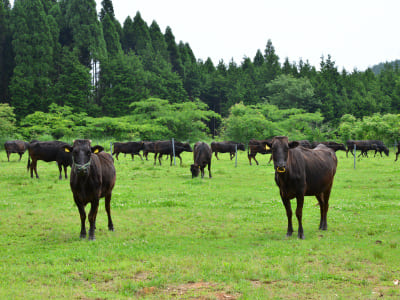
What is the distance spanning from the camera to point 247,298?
5.16m

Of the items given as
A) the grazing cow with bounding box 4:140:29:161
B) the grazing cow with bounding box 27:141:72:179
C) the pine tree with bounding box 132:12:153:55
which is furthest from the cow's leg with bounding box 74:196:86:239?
the pine tree with bounding box 132:12:153:55

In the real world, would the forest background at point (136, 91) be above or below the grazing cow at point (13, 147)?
above

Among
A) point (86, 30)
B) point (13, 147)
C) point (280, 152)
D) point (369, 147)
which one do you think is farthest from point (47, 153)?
point (86, 30)

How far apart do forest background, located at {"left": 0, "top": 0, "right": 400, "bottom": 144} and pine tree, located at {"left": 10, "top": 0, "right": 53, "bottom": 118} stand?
0.46ft

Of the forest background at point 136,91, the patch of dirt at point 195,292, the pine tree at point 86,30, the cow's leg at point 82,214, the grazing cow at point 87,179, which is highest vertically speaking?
the pine tree at point 86,30

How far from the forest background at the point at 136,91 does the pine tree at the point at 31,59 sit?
0.14m

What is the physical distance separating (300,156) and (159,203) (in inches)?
222

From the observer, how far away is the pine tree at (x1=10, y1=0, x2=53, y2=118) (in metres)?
55.2

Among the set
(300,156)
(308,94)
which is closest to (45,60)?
(308,94)

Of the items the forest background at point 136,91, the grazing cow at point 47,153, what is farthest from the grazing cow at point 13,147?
the forest background at point 136,91

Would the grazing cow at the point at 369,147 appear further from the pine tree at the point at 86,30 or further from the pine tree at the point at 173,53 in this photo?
the pine tree at the point at 173,53

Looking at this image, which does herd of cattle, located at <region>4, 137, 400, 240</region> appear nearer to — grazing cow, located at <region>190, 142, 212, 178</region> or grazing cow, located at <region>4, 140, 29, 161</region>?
grazing cow, located at <region>190, 142, 212, 178</region>

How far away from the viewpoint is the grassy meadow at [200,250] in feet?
18.3

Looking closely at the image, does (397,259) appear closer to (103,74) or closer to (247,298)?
(247,298)
